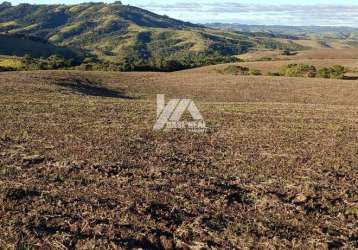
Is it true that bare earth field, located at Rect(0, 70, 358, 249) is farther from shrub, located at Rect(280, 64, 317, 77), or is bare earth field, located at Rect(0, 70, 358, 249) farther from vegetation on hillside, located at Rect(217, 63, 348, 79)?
shrub, located at Rect(280, 64, 317, 77)

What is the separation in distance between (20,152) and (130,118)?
11.9 metres

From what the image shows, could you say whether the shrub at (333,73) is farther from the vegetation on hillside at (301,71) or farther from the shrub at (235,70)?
the shrub at (235,70)

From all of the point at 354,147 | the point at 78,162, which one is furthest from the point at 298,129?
the point at 78,162

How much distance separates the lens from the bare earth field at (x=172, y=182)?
10.9m

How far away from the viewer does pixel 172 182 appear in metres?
15.2

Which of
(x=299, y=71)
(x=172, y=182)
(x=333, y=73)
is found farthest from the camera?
(x=299, y=71)

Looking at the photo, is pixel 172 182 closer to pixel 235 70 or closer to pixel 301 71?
pixel 301 71

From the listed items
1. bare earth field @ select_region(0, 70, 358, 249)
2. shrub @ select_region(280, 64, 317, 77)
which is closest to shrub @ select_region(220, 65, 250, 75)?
shrub @ select_region(280, 64, 317, 77)

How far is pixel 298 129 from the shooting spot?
1102 inches

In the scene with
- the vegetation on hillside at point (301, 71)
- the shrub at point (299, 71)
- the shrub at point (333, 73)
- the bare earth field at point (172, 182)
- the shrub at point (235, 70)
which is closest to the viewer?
the bare earth field at point (172, 182)

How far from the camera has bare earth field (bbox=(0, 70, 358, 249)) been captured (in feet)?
35.9

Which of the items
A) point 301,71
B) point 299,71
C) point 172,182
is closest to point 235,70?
point 299,71

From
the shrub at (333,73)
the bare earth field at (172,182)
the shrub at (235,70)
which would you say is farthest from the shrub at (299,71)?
the bare earth field at (172,182)

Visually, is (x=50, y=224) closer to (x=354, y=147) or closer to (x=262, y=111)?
(x=354, y=147)
